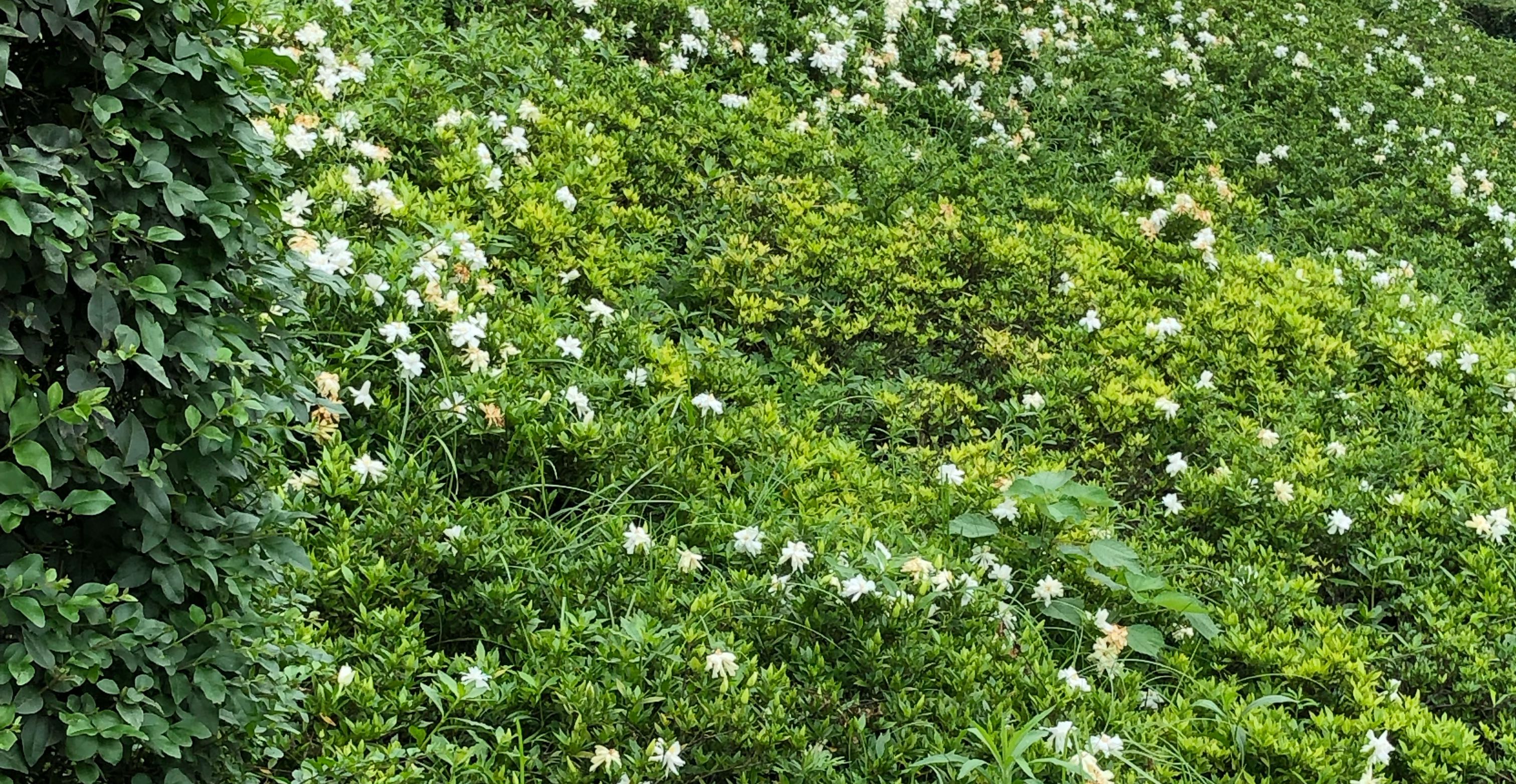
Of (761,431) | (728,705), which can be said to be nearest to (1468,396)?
(761,431)

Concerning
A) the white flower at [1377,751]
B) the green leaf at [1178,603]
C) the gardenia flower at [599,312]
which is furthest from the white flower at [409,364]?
the white flower at [1377,751]

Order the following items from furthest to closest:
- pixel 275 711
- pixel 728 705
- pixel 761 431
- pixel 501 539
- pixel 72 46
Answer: pixel 761 431
pixel 501 539
pixel 728 705
pixel 275 711
pixel 72 46

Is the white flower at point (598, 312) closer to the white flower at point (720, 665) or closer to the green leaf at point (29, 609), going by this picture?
the white flower at point (720, 665)

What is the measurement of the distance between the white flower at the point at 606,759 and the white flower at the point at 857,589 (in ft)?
2.45

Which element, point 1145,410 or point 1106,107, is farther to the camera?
point 1106,107

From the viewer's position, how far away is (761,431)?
138 inches

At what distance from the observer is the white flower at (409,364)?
3049 mm

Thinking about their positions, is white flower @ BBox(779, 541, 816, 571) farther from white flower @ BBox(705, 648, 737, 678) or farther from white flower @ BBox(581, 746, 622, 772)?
white flower @ BBox(581, 746, 622, 772)

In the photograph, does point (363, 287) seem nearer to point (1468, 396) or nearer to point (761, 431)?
point (761, 431)

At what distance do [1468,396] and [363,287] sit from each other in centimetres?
423

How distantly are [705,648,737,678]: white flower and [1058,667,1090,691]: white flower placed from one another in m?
0.89

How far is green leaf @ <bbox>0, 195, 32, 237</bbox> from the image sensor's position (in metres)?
1.36

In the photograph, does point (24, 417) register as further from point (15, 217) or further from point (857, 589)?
point (857, 589)

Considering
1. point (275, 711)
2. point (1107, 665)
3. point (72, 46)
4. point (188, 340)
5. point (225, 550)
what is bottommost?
point (1107, 665)
